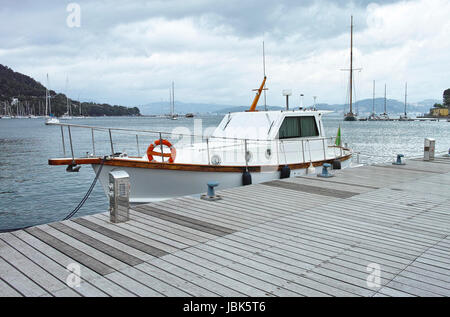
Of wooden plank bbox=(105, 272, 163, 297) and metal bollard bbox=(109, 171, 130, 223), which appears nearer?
wooden plank bbox=(105, 272, 163, 297)

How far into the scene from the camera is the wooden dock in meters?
3.18

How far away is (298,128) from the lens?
11.2 metres

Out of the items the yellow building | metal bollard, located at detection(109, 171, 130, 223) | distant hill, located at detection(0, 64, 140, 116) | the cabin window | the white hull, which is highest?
distant hill, located at detection(0, 64, 140, 116)

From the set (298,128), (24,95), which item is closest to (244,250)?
(298,128)

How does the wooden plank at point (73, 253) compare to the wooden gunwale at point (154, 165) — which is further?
the wooden gunwale at point (154, 165)

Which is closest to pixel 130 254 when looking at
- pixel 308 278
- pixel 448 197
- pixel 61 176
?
pixel 308 278

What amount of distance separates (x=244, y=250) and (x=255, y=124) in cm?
735

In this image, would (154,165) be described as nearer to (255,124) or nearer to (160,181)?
(160,181)

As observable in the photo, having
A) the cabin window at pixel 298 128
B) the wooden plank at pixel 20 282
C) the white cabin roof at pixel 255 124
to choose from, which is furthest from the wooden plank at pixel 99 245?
the cabin window at pixel 298 128

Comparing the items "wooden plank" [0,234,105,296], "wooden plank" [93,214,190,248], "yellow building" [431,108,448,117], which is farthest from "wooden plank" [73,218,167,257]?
"yellow building" [431,108,448,117]

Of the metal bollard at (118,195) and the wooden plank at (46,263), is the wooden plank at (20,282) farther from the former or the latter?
the metal bollard at (118,195)

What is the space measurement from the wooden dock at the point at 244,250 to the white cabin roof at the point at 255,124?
431 cm

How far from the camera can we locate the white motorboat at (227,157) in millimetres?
8500

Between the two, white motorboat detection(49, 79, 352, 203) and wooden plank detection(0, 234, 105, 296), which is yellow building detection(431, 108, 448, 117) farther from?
wooden plank detection(0, 234, 105, 296)
